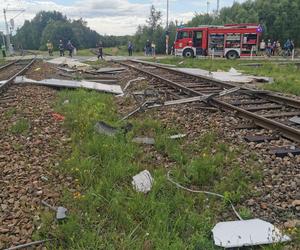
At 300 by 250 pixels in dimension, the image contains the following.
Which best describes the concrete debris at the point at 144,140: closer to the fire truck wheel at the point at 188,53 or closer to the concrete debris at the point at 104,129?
the concrete debris at the point at 104,129

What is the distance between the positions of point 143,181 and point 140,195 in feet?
1.77

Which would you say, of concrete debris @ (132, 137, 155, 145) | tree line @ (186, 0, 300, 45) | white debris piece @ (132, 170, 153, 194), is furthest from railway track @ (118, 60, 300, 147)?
tree line @ (186, 0, 300, 45)

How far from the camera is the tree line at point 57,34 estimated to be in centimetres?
11281

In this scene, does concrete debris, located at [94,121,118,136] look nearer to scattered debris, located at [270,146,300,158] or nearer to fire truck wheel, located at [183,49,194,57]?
scattered debris, located at [270,146,300,158]

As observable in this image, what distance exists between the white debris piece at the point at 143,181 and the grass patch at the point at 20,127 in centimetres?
322

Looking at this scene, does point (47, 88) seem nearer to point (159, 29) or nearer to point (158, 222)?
point (158, 222)

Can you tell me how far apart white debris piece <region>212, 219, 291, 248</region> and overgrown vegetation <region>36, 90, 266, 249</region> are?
121 millimetres

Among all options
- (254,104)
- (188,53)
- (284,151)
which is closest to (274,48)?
(188,53)

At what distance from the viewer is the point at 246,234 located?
11.7ft

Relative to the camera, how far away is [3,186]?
4.70m

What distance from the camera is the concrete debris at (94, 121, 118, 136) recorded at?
22.7 feet

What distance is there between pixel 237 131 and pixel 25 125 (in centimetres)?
430

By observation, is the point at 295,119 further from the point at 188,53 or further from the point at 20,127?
the point at 188,53

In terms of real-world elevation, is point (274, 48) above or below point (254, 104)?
below
